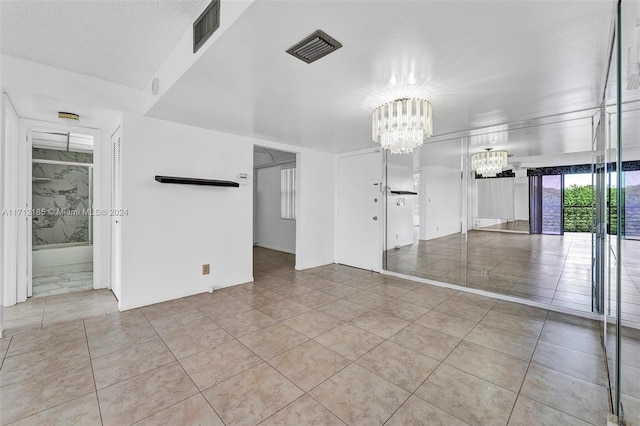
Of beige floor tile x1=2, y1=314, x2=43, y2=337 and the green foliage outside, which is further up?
the green foliage outside

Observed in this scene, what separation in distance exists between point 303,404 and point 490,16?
2.58m

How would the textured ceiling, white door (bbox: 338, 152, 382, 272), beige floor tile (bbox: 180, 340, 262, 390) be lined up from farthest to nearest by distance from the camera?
1. white door (bbox: 338, 152, 382, 272)
2. beige floor tile (bbox: 180, 340, 262, 390)
3. the textured ceiling

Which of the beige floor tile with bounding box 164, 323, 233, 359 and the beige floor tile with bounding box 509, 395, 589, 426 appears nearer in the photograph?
the beige floor tile with bounding box 509, 395, 589, 426

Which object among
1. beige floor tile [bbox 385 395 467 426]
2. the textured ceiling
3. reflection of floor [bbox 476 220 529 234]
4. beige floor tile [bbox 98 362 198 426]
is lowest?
beige floor tile [bbox 385 395 467 426]

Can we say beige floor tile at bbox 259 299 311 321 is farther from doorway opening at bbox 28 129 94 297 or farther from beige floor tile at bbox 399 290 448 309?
doorway opening at bbox 28 129 94 297

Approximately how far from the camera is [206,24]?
5.76 feet

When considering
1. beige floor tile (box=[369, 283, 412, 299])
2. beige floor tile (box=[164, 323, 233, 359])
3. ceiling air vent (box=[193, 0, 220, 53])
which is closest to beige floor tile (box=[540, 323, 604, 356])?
beige floor tile (box=[369, 283, 412, 299])

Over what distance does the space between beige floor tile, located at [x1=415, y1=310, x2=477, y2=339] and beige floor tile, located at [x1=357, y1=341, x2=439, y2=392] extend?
0.60 m

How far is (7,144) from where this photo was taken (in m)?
3.15

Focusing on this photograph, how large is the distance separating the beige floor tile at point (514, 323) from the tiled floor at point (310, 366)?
2cm

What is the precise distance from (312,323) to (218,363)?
3.38 feet

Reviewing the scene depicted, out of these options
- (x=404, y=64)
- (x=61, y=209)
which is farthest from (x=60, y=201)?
(x=404, y=64)

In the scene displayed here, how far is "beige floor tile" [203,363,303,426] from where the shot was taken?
5.22 feet

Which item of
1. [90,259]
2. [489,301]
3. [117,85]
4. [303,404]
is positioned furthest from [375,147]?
[90,259]
